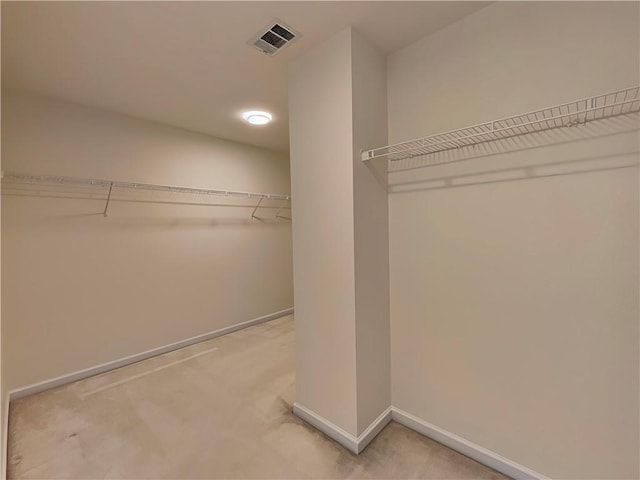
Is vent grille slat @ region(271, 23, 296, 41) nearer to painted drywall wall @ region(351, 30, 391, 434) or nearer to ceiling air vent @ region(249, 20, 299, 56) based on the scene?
ceiling air vent @ region(249, 20, 299, 56)

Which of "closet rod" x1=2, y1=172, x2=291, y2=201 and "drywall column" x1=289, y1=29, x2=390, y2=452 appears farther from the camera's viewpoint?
"closet rod" x1=2, y1=172, x2=291, y2=201

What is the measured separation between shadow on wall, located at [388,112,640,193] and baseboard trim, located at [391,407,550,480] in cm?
148

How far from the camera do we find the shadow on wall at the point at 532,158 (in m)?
1.25

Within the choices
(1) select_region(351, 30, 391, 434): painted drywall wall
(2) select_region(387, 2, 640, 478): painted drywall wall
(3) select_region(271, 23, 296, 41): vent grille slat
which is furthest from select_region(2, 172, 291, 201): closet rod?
(2) select_region(387, 2, 640, 478): painted drywall wall

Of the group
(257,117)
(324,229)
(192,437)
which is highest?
(257,117)

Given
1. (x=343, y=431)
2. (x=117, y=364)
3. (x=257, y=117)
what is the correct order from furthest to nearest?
(x=257, y=117), (x=117, y=364), (x=343, y=431)

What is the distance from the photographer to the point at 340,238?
173cm

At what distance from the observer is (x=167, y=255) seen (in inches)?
125

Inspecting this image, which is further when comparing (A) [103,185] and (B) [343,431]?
(A) [103,185]

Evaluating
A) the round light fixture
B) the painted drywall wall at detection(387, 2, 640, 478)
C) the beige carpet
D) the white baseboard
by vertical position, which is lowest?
the beige carpet

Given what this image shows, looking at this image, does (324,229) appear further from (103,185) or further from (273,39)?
(103,185)

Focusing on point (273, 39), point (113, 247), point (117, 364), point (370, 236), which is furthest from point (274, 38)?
point (117, 364)

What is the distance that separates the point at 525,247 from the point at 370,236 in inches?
31.3

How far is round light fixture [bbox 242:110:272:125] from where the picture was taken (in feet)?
9.47
